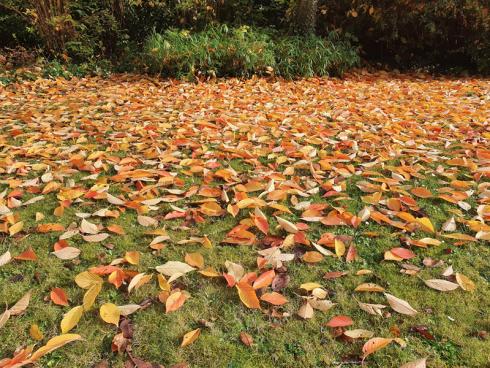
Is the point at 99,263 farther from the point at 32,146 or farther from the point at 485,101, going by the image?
the point at 485,101

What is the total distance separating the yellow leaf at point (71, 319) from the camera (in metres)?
1.80

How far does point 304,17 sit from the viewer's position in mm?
7793

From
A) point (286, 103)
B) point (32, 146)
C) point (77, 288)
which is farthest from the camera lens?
point (286, 103)

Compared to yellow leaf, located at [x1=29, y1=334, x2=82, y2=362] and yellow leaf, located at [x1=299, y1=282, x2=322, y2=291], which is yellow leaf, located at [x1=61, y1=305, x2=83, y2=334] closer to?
yellow leaf, located at [x1=29, y1=334, x2=82, y2=362]

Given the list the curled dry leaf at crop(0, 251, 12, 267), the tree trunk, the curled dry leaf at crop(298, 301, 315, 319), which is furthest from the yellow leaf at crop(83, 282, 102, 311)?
the tree trunk

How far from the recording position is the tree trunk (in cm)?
770

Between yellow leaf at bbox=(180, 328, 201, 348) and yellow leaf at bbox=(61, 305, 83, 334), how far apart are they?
1.55ft

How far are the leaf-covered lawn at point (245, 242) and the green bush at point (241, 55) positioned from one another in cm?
263

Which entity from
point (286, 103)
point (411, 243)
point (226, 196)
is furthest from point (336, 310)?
point (286, 103)

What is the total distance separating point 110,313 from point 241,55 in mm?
5589

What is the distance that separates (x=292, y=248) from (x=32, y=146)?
2.56 m

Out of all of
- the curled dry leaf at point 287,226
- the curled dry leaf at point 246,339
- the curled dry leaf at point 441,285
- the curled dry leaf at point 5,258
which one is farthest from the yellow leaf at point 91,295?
the curled dry leaf at point 441,285

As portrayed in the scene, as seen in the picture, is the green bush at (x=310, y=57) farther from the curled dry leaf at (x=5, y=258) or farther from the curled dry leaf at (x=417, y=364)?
the curled dry leaf at (x=417, y=364)

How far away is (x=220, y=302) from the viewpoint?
197cm
